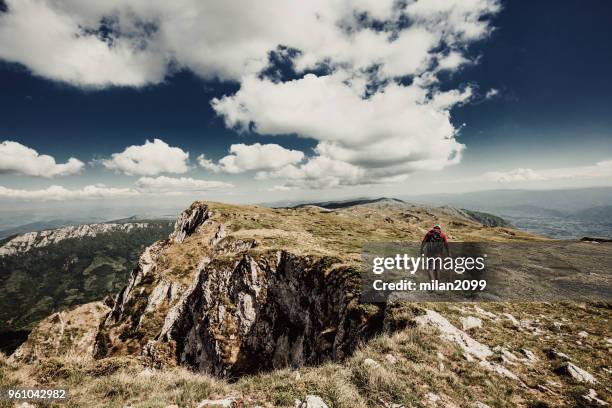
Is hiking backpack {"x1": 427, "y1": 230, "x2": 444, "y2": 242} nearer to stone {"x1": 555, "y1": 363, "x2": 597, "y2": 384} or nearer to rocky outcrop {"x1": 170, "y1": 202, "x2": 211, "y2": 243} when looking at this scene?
stone {"x1": 555, "y1": 363, "x2": 597, "y2": 384}

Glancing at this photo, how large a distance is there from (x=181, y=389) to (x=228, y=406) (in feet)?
7.98

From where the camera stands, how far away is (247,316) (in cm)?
4162

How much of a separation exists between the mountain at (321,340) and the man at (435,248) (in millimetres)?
3154

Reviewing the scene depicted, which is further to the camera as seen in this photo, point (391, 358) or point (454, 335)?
point (454, 335)

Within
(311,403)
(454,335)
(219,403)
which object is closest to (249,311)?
(454,335)

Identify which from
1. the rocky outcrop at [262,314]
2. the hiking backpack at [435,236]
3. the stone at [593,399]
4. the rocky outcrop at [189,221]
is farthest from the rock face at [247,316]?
the rocky outcrop at [189,221]

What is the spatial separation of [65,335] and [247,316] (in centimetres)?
5054

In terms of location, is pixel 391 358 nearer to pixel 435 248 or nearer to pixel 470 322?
pixel 470 322

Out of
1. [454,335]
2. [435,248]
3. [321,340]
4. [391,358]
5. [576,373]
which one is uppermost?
[435,248]

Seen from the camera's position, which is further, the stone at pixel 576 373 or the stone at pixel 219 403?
the stone at pixel 576 373

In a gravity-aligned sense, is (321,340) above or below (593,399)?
below

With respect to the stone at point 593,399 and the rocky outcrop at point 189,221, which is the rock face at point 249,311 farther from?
the rocky outcrop at point 189,221

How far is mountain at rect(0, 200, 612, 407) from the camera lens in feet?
36.6

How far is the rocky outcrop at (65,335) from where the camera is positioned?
190 feet
